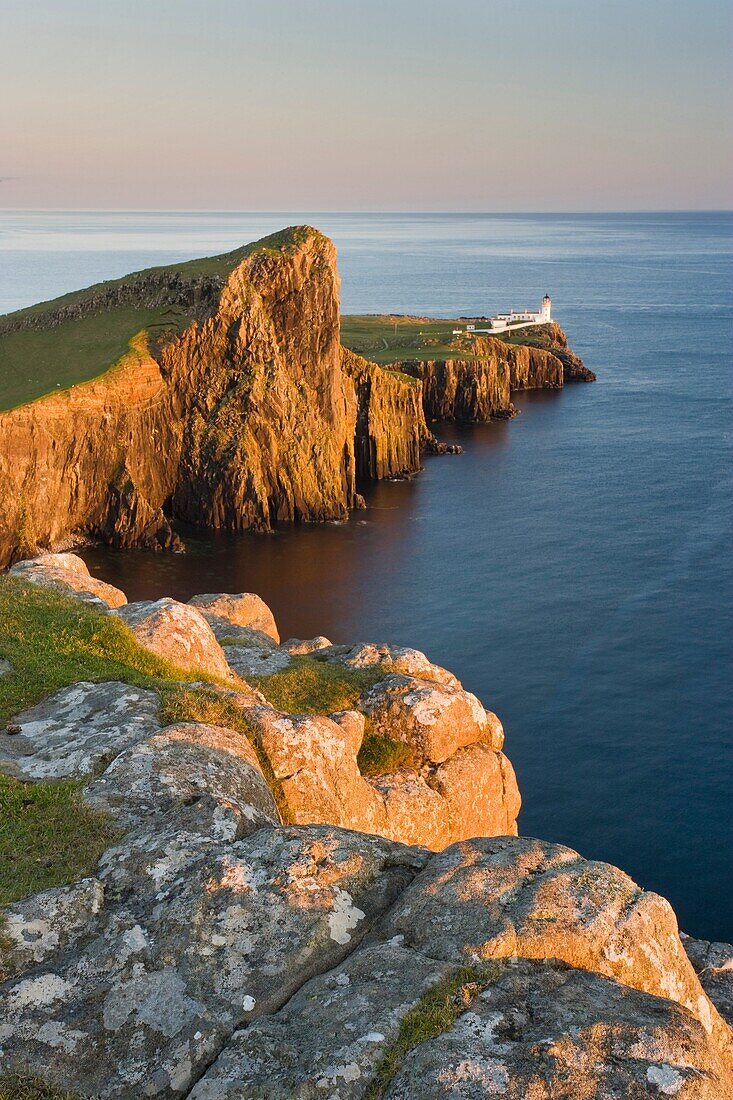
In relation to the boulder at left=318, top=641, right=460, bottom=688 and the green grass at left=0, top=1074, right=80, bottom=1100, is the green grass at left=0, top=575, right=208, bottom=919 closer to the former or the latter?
the green grass at left=0, top=1074, right=80, bottom=1100

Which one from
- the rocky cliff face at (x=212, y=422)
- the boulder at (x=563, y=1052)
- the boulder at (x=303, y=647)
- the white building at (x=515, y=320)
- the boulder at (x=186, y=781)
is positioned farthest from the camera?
the white building at (x=515, y=320)

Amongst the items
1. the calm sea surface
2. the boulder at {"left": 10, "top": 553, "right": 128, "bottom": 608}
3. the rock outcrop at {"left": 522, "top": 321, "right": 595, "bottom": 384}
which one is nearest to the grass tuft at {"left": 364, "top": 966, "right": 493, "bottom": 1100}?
the boulder at {"left": 10, "top": 553, "right": 128, "bottom": 608}

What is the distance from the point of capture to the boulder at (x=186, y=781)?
1466cm

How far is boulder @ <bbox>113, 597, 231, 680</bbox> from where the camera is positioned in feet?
74.1

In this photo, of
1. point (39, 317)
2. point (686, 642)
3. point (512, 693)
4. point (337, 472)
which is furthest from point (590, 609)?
point (39, 317)

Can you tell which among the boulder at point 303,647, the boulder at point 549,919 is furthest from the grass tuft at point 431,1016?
the boulder at point 303,647

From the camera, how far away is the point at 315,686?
2773 centimetres

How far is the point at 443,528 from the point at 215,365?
88.6 ft

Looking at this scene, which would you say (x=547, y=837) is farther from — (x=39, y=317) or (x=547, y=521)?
(x=39, y=317)

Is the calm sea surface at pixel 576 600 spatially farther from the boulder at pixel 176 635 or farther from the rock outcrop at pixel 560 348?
the rock outcrop at pixel 560 348

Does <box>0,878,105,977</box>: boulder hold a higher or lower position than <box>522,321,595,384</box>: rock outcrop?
lower

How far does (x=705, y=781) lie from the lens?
1855 inches

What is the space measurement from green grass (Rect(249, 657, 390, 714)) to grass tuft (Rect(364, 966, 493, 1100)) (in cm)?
1494

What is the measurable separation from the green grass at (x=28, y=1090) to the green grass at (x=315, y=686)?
51.3 ft
